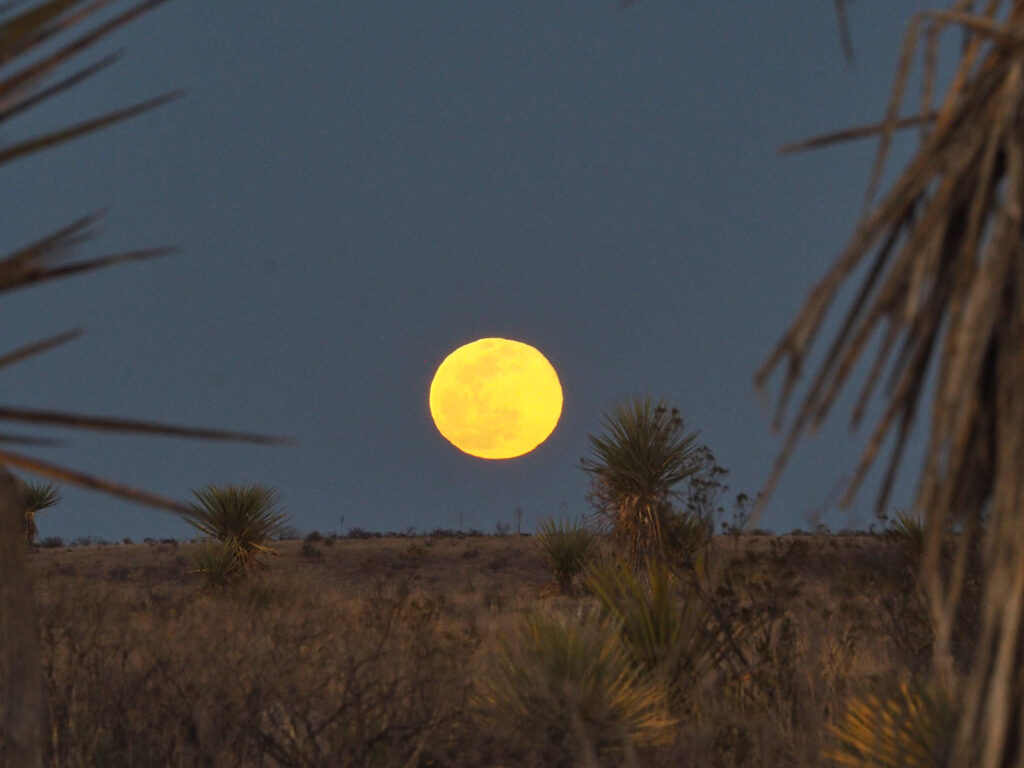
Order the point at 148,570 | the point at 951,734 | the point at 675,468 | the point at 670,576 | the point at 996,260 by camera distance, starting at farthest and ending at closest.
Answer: the point at 148,570, the point at 675,468, the point at 670,576, the point at 951,734, the point at 996,260

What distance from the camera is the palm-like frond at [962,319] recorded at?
63.4 inches

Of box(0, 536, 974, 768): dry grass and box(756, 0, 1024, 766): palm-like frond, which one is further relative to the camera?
box(0, 536, 974, 768): dry grass

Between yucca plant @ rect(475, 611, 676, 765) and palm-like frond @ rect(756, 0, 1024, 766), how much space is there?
145 inches

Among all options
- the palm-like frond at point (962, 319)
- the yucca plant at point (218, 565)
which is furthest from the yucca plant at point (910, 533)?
the yucca plant at point (218, 565)

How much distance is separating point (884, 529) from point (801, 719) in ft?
13.6

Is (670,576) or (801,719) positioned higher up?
(670,576)

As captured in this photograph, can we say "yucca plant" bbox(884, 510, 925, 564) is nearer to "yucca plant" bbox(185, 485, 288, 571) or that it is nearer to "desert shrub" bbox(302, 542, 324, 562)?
"yucca plant" bbox(185, 485, 288, 571)

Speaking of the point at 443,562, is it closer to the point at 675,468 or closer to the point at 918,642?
the point at 675,468

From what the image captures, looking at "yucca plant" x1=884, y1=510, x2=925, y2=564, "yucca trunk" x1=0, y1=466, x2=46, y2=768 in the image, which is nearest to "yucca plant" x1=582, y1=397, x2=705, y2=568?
"yucca plant" x1=884, y1=510, x2=925, y2=564

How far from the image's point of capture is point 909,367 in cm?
181

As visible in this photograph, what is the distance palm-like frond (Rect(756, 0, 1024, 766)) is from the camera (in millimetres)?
1610

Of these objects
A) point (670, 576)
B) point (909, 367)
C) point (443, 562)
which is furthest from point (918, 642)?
point (443, 562)

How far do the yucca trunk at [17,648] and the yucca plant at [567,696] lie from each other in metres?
3.13

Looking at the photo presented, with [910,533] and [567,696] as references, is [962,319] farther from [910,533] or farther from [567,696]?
[910,533]
